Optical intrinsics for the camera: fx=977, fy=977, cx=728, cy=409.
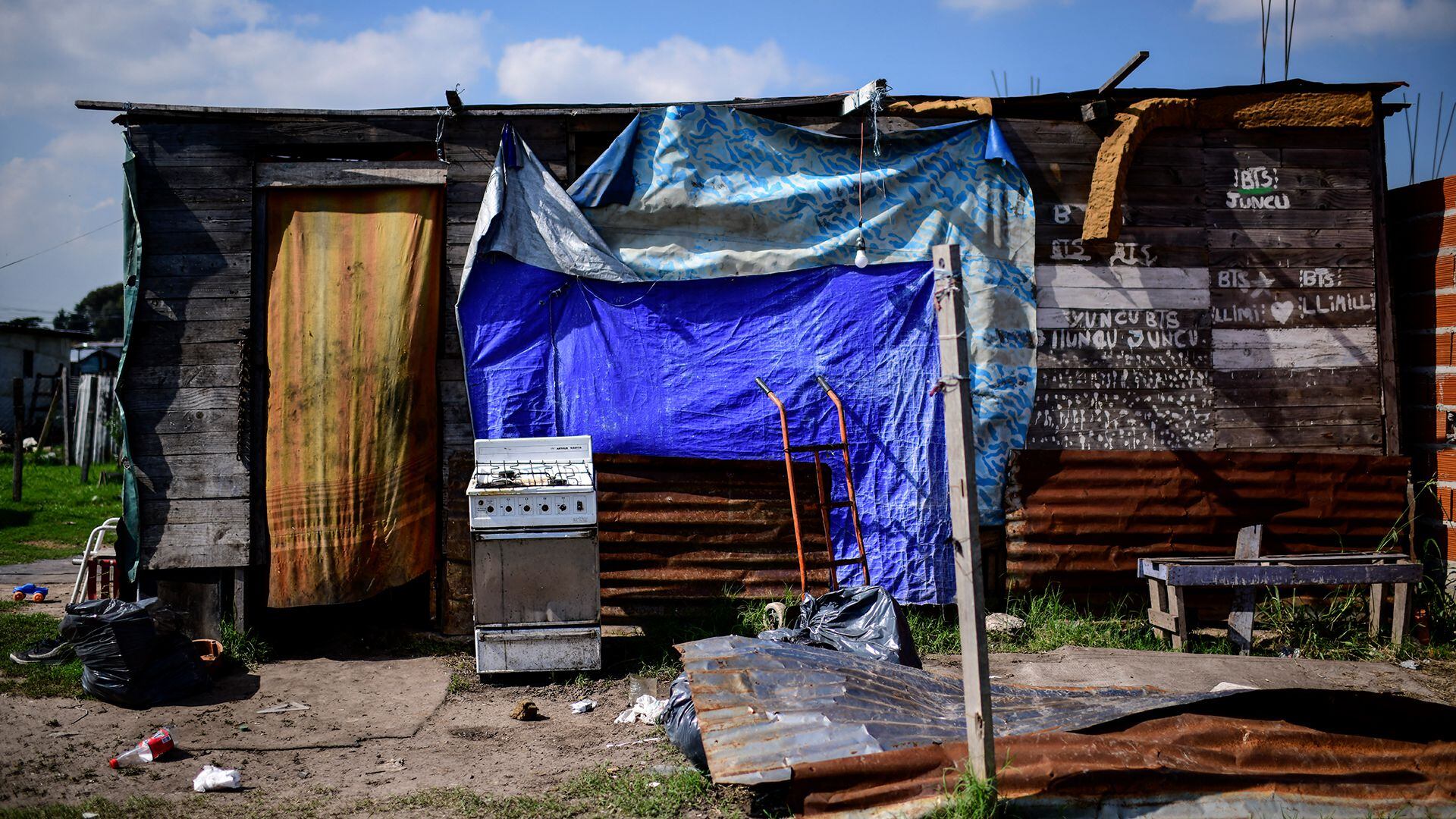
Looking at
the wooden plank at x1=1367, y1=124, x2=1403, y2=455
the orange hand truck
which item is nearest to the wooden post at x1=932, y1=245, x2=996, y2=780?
the orange hand truck

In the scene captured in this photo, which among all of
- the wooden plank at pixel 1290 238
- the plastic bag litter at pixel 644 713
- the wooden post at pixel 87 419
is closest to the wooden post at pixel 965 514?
the plastic bag litter at pixel 644 713

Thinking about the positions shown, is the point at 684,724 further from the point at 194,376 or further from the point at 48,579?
the point at 48,579

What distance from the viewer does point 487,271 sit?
23.0 feet

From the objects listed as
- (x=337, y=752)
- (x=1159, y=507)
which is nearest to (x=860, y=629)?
(x=337, y=752)

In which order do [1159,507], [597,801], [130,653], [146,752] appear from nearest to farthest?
[597,801] → [146,752] → [130,653] → [1159,507]

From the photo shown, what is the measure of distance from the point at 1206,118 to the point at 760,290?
12.1ft

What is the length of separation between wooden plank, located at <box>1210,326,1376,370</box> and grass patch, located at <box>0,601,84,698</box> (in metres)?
8.13

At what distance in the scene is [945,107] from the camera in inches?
291

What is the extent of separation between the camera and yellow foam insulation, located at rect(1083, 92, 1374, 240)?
7.25m

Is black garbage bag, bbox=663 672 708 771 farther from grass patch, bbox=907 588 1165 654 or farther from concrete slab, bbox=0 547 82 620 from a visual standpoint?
concrete slab, bbox=0 547 82 620

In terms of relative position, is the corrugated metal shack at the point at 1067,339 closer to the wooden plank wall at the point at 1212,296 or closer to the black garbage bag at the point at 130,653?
the wooden plank wall at the point at 1212,296

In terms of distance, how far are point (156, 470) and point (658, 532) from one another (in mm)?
3545

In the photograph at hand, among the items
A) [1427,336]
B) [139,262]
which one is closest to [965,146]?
[1427,336]

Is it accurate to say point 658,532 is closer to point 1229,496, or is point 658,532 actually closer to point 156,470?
point 156,470
